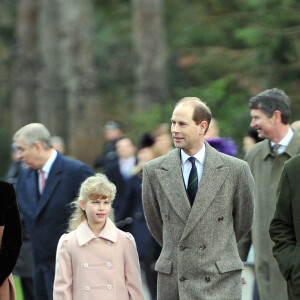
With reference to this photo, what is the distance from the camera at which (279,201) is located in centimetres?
622

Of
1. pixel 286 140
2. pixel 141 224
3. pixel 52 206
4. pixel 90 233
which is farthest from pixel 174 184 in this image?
pixel 141 224

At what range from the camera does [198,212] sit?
6.67 metres

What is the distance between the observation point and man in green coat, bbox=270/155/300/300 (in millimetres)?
6160

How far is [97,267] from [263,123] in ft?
6.42

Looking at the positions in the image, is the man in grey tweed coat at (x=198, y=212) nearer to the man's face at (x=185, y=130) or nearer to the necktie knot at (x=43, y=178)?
the man's face at (x=185, y=130)

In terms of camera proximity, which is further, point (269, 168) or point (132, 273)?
point (269, 168)

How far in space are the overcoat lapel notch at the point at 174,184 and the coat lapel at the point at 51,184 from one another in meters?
1.98

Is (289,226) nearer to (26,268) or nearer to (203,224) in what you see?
(203,224)

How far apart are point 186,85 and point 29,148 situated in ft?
45.1

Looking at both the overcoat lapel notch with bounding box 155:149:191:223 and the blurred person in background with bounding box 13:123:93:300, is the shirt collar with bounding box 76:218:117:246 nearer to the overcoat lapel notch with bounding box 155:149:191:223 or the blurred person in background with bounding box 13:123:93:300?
the overcoat lapel notch with bounding box 155:149:191:223

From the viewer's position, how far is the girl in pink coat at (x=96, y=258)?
6.93 meters

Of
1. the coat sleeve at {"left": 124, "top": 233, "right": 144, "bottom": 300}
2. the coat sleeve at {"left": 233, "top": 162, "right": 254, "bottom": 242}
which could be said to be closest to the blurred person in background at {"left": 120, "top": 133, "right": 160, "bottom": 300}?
the coat sleeve at {"left": 124, "top": 233, "right": 144, "bottom": 300}

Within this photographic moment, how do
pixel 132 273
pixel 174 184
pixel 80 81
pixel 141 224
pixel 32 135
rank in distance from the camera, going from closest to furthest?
pixel 174 184 → pixel 132 273 → pixel 32 135 → pixel 141 224 → pixel 80 81

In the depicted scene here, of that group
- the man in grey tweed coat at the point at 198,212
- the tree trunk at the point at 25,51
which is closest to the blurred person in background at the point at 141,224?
the man in grey tweed coat at the point at 198,212
